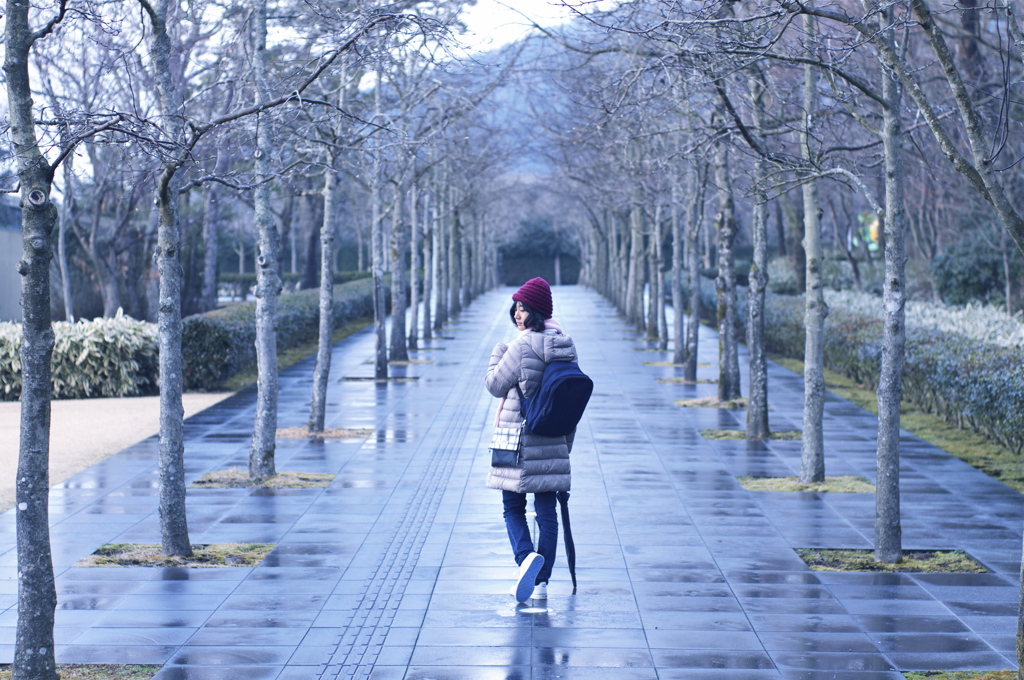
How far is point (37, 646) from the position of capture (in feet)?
16.8

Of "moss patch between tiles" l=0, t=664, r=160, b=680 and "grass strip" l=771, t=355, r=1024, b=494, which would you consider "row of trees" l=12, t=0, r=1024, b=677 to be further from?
"grass strip" l=771, t=355, r=1024, b=494

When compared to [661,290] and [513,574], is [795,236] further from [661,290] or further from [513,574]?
[513,574]

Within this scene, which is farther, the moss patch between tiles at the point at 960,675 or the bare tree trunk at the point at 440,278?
the bare tree trunk at the point at 440,278

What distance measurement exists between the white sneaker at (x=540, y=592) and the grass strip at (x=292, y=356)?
985 cm

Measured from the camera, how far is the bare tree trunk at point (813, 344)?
406 inches

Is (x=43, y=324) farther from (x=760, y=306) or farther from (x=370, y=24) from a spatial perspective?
(x=760, y=306)

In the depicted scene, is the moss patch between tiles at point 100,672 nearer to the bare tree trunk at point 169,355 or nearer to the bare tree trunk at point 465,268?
the bare tree trunk at point 169,355

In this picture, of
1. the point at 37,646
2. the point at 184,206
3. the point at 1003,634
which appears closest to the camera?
the point at 37,646

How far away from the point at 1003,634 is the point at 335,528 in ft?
15.4

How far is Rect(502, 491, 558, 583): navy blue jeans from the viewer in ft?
22.0

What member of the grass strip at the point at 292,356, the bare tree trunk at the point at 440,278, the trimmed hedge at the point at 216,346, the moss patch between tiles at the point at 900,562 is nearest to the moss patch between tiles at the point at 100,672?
the moss patch between tiles at the point at 900,562

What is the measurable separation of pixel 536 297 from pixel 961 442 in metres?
7.99

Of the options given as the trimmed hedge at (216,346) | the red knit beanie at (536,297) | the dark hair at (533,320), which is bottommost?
the trimmed hedge at (216,346)

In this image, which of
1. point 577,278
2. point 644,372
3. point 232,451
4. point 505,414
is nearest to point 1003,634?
point 505,414
